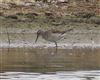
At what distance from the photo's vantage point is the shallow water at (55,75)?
12.0 m

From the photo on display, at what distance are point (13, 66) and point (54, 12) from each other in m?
10.5

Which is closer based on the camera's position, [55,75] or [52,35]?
[55,75]

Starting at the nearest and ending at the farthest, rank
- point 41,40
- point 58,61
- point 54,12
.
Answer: point 58,61 < point 41,40 < point 54,12

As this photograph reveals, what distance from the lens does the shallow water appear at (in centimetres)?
1202

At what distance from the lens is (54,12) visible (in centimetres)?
2442

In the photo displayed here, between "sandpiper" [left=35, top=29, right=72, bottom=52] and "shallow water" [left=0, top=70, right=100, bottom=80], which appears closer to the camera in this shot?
"shallow water" [left=0, top=70, right=100, bottom=80]

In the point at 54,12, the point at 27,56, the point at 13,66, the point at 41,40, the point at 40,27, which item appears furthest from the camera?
the point at 54,12

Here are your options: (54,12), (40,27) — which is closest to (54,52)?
(40,27)

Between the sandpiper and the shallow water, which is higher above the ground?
the shallow water

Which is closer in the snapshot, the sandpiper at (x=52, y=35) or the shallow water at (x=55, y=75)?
the shallow water at (x=55, y=75)

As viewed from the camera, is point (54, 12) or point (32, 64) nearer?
point (32, 64)

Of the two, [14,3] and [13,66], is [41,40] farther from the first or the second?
[13,66]

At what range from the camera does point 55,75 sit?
41.2 feet

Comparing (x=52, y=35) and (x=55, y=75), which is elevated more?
(x=55, y=75)
